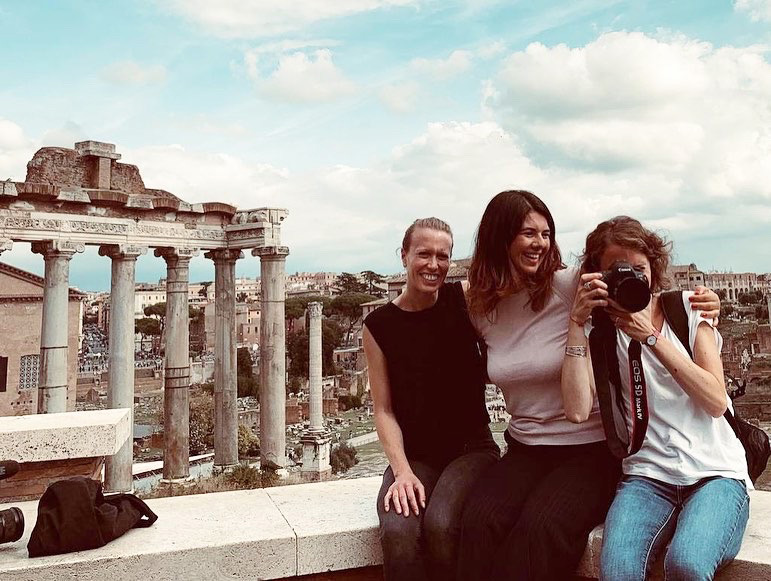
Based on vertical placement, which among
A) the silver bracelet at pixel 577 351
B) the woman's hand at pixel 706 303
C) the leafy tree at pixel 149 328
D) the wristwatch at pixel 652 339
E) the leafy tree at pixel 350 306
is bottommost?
the silver bracelet at pixel 577 351

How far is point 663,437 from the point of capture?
218 centimetres

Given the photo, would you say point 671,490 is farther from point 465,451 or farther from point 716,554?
point 465,451

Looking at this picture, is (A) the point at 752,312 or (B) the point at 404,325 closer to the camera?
(B) the point at 404,325

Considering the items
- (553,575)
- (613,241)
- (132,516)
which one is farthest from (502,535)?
(132,516)

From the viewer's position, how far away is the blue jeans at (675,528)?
1.88 metres

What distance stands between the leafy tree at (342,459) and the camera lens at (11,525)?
19.9m

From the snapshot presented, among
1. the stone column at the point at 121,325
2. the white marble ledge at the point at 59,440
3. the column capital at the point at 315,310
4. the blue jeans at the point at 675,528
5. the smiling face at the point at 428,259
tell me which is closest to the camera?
the blue jeans at the point at 675,528

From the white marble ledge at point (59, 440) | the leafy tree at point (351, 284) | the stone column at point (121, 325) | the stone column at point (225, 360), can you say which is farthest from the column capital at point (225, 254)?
the leafy tree at point (351, 284)

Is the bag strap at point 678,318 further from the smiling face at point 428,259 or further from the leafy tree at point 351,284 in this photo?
the leafy tree at point 351,284

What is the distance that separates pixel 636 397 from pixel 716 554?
20.7 inches

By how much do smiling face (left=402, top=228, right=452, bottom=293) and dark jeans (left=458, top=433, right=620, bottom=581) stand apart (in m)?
0.76

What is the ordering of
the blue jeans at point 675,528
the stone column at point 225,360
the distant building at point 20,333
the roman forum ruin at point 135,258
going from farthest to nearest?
the distant building at point 20,333, the stone column at point 225,360, the roman forum ruin at point 135,258, the blue jeans at point 675,528

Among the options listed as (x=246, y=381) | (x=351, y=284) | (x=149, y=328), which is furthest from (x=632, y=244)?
(x=149, y=328)

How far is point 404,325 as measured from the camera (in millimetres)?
2586
